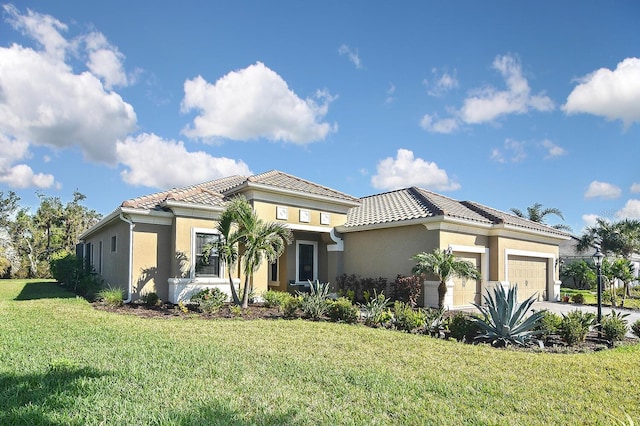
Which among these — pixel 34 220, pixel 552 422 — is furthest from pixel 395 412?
pixel 34 220

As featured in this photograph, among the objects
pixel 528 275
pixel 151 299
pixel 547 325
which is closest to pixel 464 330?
pixel 547 325

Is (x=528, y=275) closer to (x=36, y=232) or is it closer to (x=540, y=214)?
(x=540, y=214)

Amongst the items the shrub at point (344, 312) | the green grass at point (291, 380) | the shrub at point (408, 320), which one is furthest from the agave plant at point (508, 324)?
the shrub at point (344, 312)

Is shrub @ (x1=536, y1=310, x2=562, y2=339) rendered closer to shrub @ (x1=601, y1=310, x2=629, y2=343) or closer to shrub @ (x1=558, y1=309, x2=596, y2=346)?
shrub @ (x1=558, y1=309, x2=596, y2=346)

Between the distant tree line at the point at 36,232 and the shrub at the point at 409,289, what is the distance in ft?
93.4

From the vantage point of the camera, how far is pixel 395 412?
4.85m

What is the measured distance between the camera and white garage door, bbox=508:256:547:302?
19.5 metres

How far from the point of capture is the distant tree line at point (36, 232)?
32.3 metres

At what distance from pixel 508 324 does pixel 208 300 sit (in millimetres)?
8970

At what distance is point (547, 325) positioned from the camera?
973 centimetres

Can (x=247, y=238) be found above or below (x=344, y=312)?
above

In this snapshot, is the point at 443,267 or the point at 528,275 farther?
the point at 528,275

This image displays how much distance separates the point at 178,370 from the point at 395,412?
3.39 meters

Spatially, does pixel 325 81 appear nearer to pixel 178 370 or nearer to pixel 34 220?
pixel 178 370
